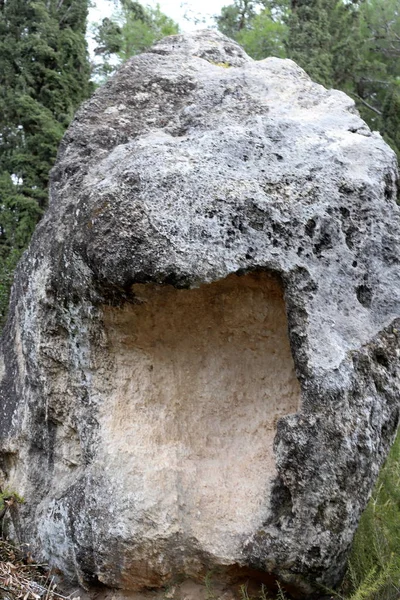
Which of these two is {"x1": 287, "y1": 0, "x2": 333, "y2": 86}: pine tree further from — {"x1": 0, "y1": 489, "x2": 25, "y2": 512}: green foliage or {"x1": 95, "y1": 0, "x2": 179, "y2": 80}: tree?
{"x1": 0, "y1": 489, "x2": 25, "y2": 512}: green foliage

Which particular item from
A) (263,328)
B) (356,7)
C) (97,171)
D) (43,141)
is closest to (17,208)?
(43,141)

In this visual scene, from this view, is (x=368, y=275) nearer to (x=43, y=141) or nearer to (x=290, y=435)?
(x=290, y=435)

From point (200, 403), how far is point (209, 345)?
0.89ft

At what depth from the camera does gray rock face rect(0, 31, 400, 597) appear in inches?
114

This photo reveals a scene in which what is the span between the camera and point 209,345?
334 cm

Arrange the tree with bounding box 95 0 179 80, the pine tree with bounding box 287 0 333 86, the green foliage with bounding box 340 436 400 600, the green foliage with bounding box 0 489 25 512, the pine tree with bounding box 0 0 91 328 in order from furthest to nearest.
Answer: the tree with bounding box 95 0 179 80 → the pine tree with bounding box 287 0 333 86 → the pine tree with bounding box 0 0 91 328 → the green foliage with bounding box 0 489 25 512 → the green foliage with bounding box 340 436 400 600

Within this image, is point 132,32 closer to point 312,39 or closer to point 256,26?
point 256,26

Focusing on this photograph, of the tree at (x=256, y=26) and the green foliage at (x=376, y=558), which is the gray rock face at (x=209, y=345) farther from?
the tree at (x=256, y=26)

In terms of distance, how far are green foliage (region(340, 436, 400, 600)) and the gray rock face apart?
0.16 metres

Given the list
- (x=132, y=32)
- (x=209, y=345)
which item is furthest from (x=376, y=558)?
(x=132, y=32)

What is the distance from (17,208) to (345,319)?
5.79 meters

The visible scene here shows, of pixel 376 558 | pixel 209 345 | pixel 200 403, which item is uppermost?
pixel 209 345

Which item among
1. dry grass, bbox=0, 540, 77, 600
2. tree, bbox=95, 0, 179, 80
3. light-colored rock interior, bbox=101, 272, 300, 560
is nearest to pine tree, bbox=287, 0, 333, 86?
tree, bbox=95, 0, 179, 80

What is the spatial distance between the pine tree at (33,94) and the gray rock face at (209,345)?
15.1ft
